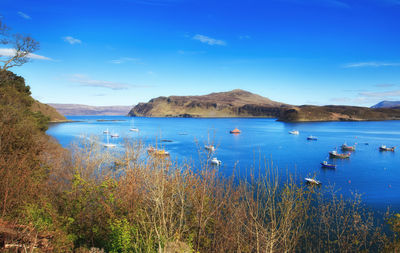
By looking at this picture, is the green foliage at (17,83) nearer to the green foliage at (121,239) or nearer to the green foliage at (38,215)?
the green foliage at (38,215)

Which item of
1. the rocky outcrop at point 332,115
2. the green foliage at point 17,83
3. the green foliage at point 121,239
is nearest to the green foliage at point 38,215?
the green foliage at point 121,239

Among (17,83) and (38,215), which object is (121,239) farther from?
(17,83)

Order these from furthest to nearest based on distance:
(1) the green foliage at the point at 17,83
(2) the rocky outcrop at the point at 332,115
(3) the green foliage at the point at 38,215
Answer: (2) the rocky outcrop at the point at 332,115 → (1) the green foliage at the point at 17,83 → (3) the green foliage at the point at 38,215

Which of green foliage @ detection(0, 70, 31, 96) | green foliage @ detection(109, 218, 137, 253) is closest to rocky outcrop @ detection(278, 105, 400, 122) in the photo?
green foliage @ detection(0, 70, 31, 96)

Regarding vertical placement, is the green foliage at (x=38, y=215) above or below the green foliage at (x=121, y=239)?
above

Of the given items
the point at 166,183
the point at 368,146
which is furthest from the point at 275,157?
the point at 166,183

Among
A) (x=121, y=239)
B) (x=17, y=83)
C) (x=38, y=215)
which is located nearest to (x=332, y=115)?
(x=17, y=83)

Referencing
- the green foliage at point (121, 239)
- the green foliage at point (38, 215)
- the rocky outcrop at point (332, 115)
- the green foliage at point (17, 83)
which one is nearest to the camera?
the green foliage at point (121, 239)

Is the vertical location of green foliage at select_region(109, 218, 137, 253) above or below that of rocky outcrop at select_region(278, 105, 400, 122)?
below

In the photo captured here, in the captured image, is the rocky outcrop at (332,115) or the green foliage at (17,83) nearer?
the green foliage at (17,83)

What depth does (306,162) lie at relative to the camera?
4634cm

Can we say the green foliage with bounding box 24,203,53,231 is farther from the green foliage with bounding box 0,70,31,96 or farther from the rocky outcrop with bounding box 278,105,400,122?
the rocky outcrop with bounding box 278,105,400,122

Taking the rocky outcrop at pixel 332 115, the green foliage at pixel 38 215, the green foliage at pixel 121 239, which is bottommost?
the green foliage at pixel 121 239

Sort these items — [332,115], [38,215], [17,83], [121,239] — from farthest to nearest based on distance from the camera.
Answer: [332,115]
[17,83]
[38,215]
[121,239]
